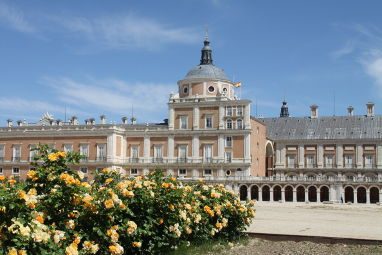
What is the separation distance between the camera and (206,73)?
228ft

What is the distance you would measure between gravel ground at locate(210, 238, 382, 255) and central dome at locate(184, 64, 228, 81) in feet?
174

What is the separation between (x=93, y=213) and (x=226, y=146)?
54.0 meters

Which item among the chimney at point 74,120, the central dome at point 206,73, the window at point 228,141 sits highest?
the central dome at point 206,73

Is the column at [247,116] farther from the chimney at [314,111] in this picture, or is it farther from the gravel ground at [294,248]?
the gravel ground at [294,248]

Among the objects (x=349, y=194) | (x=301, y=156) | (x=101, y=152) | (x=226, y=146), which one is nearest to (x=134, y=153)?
(x=101, y=152)

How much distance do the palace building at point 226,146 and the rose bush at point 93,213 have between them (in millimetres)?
47456

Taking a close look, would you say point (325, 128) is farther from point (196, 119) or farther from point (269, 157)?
point (196, 119)

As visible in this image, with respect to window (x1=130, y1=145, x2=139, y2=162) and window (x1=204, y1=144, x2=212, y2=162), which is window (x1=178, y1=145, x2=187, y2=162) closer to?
window (x1=204, y1=144, x2=212, y2=162)

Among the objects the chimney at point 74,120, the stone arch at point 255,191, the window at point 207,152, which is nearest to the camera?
the stone arch at point 255,191

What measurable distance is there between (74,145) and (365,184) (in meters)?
35.1

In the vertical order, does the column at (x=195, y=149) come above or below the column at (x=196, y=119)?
below

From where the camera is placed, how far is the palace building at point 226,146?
204ft

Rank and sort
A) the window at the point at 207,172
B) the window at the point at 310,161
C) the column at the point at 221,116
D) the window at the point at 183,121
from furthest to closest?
1. the window at the point at 310,161
2. the window at the point at 183,121
3. the column at the point at 221,116
4. the window at the point at 207,172

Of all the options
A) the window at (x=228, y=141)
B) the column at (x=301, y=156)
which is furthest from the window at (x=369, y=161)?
the window at (x=228, y=141)
